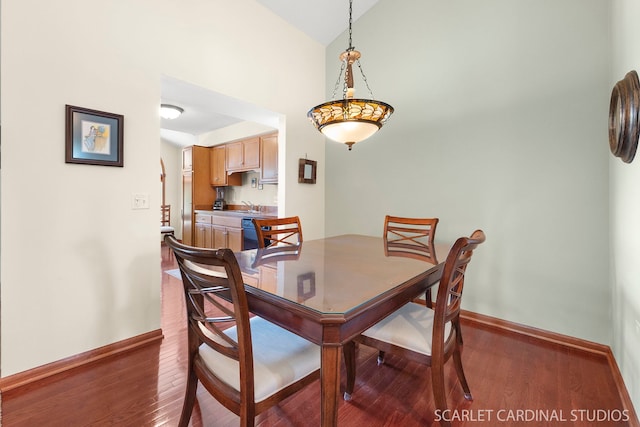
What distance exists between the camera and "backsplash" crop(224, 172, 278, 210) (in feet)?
15.7

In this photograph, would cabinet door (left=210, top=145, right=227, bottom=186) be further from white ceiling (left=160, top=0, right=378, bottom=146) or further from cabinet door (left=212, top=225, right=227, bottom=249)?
white ceiling (left=160, top=0, right=378, bottom=146)

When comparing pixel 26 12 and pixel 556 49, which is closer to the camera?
pixel 26 12

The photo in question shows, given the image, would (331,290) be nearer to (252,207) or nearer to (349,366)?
(349,366)

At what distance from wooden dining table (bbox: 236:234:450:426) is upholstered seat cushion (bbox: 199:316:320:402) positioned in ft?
0.51

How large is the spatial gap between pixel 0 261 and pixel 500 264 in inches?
132

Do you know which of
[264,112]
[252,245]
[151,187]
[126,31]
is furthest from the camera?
[252,245]

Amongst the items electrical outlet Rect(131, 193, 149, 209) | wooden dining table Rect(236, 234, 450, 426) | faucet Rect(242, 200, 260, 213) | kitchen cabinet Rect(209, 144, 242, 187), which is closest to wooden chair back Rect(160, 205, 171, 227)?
kitchen cabinet Rect(209, 144, 242, 187)

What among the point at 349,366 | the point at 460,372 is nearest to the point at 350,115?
the point at 349,366

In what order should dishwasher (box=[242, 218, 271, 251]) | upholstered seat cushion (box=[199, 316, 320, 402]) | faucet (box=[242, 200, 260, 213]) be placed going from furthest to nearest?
faucet (box=[242, 200, 260, 213]), dishwasher (box=[242, 218, 271, 251]), upholstered seat cushion (box=[199, 316, 320, 402])

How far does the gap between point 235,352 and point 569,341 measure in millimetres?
2443

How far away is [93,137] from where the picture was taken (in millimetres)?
1748

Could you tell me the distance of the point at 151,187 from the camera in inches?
80.3

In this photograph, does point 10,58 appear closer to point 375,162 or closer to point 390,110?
point 390,110

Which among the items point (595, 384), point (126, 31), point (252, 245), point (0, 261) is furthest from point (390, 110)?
point (252, 245)
